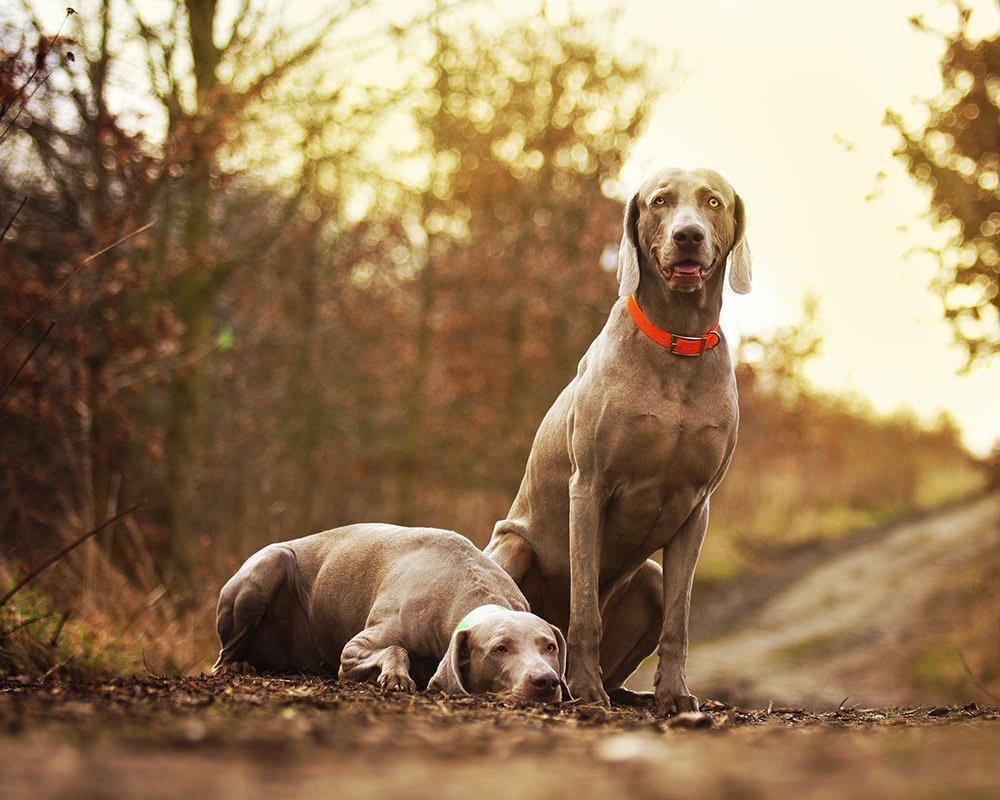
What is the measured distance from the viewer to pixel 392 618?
5.32 metres

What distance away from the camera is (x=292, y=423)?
1460 cm

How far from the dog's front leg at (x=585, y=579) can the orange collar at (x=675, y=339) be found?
0.68 meters

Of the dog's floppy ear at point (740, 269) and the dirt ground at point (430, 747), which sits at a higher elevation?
the dog's floppy ear at point (740, 269)

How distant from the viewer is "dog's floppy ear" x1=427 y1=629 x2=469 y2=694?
4695 millimetres

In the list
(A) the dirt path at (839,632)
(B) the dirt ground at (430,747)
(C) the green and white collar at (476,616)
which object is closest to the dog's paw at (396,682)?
(B) the dirt ground at (430,747)

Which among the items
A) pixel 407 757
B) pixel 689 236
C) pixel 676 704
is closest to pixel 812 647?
pixel 676 704

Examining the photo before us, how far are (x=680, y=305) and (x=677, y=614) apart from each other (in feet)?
4.40

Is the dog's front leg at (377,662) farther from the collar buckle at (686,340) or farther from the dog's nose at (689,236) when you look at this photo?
the dog's nose at (689,236)

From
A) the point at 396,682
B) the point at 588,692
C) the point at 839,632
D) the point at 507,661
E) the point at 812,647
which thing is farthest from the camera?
the point at 839,632

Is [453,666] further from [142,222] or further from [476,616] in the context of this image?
[142,222]

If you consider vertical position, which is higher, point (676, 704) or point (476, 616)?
point (476, 616)

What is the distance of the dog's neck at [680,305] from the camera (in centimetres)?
518

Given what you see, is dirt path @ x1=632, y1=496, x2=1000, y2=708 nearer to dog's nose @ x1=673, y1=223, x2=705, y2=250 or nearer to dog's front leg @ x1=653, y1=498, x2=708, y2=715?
dog's front leg @ x1=653, y1=498, x2=708, y2=715

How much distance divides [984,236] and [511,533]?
3.61m
